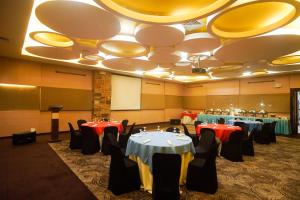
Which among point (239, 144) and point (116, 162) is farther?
point (239, 144)

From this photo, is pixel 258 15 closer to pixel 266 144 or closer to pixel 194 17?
pixel 194 17

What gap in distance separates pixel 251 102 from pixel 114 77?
8.83 m

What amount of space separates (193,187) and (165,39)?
318 centimetres

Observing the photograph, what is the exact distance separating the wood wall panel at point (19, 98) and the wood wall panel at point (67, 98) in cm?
27

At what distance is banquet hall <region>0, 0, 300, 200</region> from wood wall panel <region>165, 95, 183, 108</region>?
5.62 m

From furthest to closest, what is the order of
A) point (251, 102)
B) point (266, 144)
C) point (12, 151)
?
point (251, 102)
point (266, 144)
point (12, 151)

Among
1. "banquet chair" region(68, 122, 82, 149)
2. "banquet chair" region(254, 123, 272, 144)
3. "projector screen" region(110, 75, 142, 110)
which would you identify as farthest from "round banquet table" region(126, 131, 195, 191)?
"projector screen" region(110, 75, 142, 110)

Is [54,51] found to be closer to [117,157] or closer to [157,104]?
[117,157]

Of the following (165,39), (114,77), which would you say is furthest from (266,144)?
(114,77)

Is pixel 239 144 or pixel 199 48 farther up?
pixel 199 48

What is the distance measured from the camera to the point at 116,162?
306 cm

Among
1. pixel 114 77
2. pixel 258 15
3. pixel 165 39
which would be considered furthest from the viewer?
pixel 114 77

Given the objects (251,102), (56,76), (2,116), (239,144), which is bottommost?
(239,144)

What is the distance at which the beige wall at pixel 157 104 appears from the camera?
458 inches
